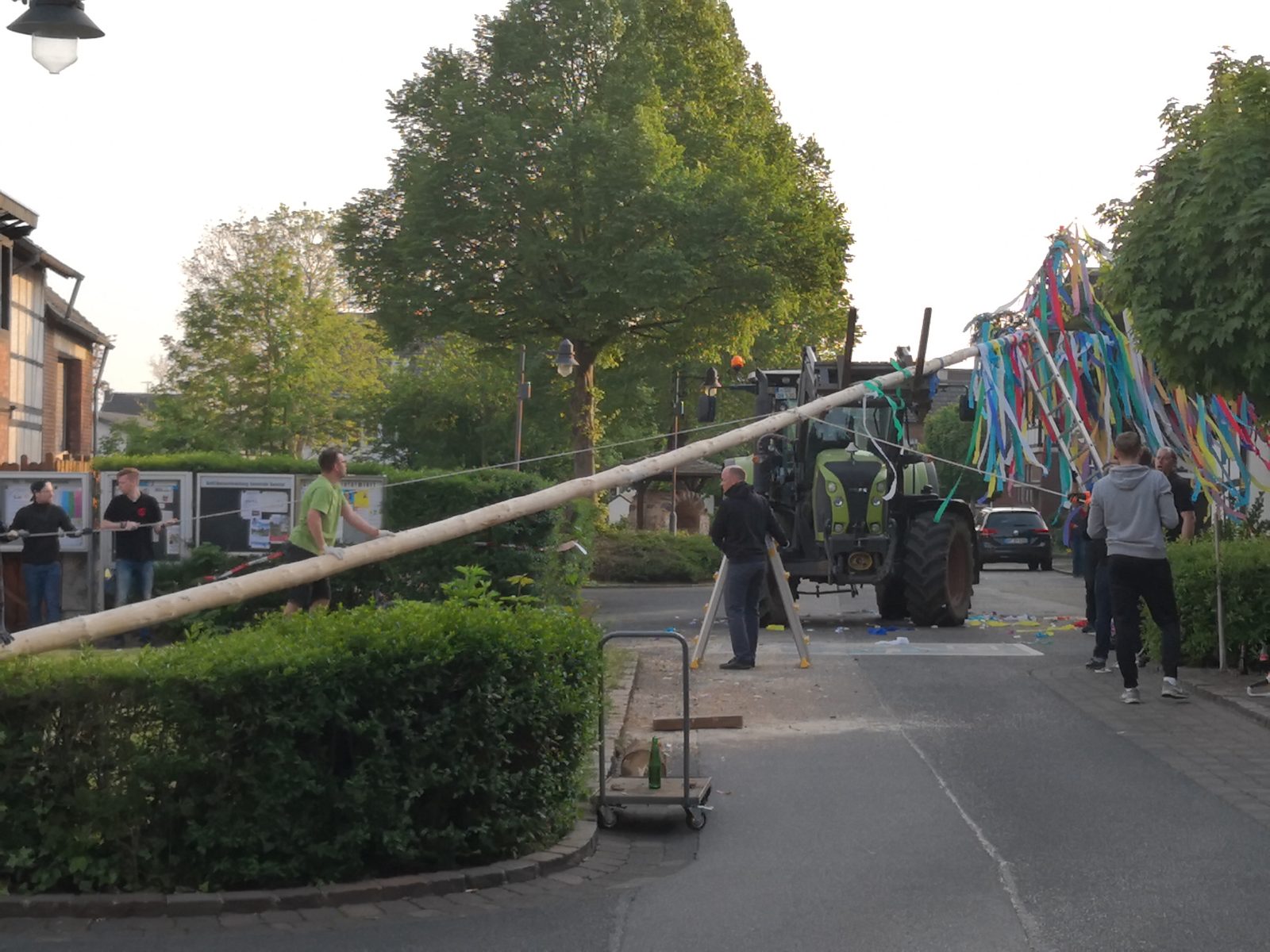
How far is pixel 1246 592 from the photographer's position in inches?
504

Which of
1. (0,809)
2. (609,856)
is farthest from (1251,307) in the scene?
(0,809)

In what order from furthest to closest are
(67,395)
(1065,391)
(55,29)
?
(67,395) → (1065,391) → (55,29)

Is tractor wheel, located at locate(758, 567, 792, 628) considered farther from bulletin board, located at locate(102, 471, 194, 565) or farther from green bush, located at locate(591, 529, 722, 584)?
green bush, located at locate(591, 529, 722, 584)

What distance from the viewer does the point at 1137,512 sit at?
38.5ft

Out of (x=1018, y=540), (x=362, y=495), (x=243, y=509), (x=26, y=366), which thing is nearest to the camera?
(x=362, y=495)

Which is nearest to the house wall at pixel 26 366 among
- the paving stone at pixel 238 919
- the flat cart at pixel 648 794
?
the flat cart at pixel 648 794

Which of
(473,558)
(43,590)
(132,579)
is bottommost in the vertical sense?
(43,590)

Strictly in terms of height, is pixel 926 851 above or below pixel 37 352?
below

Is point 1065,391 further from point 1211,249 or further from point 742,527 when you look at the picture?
point 742,527

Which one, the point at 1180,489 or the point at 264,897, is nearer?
the point at 264,897

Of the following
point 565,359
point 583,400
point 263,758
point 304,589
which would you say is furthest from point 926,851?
point 583,400

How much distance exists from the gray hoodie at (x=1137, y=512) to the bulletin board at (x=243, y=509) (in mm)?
10513

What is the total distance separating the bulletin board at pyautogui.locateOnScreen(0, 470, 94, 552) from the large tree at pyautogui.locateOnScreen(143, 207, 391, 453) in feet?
90.8

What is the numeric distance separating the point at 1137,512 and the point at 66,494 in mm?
12479
